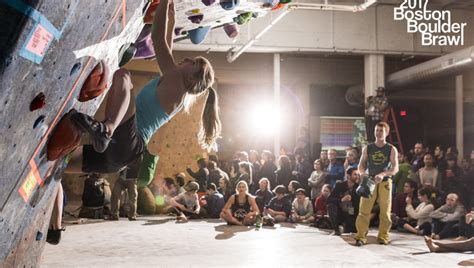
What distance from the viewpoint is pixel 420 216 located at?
27.2 feet

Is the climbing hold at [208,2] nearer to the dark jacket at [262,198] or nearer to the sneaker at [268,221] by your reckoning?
the sneaker at [268,221]

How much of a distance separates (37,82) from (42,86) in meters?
0.05

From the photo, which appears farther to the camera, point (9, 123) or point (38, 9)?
point (9, 123)

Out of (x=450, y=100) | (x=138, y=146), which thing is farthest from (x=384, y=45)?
(x=138, y=146)

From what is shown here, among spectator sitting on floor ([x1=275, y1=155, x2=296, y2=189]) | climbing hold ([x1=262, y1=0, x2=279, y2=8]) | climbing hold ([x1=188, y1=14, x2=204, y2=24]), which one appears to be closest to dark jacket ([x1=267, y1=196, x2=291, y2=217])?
spectator sitting on floor ([x1=275, y1=155, x2=296, y2=189])

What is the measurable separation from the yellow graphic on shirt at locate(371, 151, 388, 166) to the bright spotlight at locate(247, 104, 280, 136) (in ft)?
23.3

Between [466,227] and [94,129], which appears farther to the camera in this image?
[466,227]

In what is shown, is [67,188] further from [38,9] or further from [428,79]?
[38,9]

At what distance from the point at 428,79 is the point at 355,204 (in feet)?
18.7

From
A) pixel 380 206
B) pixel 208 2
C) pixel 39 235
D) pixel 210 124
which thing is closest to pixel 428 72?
pixel 380 206

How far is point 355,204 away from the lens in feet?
27.3

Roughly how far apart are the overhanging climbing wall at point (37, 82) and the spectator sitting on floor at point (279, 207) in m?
7.18

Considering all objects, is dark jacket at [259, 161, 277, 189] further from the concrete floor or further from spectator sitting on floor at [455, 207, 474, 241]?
spectator sitting on floor at [455, 207, 474, 241]

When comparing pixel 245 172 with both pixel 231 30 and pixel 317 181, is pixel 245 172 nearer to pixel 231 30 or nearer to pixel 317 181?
pixel 317 181
